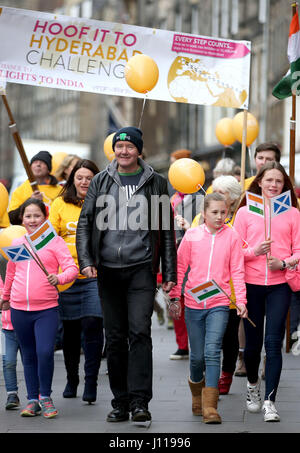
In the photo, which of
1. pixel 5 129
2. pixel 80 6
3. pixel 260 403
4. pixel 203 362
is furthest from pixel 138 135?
pixel 5 129

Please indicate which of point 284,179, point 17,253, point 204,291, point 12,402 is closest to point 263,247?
point 204,291

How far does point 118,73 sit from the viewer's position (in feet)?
32.5

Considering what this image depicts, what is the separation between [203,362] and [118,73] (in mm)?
3506

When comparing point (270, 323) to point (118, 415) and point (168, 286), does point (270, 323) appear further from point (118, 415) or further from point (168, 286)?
point (118, 415)

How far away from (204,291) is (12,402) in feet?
5.53

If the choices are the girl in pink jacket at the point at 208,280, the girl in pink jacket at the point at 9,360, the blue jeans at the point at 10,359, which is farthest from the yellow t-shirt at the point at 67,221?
the girl in pink jacket at the point at 208,280

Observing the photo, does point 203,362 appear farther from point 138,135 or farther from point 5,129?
point 5,129

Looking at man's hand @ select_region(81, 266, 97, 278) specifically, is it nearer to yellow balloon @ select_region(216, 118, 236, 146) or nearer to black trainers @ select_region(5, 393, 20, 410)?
black trainers @ select_region(5, 393, 20, 410)

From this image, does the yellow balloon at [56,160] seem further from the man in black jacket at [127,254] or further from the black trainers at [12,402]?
the man in black jacket at [127,254]

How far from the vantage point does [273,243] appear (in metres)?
7.45

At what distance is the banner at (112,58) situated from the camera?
974 cm

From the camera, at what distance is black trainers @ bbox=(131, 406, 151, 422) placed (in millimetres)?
6934

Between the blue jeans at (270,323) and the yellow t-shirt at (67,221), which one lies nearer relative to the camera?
the blue jeans at (270,323)

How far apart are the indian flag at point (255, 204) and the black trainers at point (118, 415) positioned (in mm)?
1676
